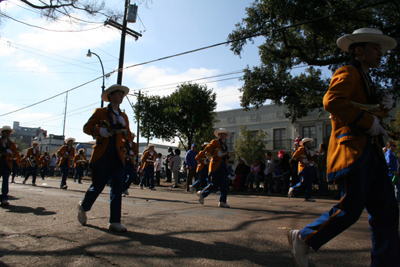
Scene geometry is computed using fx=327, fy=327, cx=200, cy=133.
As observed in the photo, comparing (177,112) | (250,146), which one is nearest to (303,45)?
(177,112)

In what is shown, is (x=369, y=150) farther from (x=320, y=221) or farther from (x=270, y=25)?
(x=270, y=25)

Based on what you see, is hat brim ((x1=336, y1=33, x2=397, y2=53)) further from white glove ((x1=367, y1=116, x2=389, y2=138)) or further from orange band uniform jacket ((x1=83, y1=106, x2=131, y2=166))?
orange band uniform jacket ((x1=83, y1=106, x2=131, y2=166))

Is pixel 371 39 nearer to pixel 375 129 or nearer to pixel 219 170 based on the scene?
pixel 375 129

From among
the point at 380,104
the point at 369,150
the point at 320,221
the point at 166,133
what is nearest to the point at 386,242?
the point at 320,221

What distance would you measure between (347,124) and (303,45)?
1921 centimetres

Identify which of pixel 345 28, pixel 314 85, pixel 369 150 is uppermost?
pixel 345 28

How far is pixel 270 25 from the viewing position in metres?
19.2

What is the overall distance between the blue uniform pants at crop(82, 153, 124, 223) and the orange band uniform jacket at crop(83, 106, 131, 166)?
8 cm

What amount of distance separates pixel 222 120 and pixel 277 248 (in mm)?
46784

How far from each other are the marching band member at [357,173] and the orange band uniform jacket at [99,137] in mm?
2703

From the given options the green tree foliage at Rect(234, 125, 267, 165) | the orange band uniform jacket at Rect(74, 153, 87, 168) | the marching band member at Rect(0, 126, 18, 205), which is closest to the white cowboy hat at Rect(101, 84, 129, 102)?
the marching band member at Rect(0, 126, 18, 205)

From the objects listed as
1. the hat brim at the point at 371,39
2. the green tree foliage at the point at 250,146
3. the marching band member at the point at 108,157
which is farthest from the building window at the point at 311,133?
the hat brim at the point at 371,39

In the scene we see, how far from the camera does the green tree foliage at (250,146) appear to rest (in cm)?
4300

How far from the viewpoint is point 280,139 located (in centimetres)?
4394
